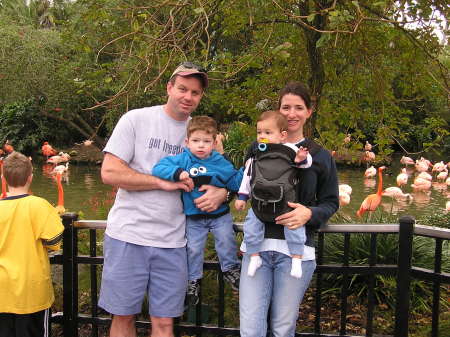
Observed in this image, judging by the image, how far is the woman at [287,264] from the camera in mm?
2352

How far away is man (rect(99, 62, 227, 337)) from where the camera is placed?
261cm

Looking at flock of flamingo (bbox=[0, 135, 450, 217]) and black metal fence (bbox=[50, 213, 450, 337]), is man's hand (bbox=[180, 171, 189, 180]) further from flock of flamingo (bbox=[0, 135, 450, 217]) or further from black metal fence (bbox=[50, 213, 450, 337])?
flock of flamingo (bbox=[0, 135, 450, 217])

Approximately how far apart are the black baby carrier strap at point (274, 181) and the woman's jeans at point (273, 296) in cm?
23

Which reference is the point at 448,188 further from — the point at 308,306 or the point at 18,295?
the point at 18,295

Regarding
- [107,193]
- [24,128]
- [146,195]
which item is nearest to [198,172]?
[146,195]

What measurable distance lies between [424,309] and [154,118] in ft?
9.33

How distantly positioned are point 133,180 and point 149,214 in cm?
20

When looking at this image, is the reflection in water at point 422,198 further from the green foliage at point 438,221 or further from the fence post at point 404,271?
the fence post at point 404,271

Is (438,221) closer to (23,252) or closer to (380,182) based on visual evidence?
(380,182)

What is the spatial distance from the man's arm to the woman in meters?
0.55

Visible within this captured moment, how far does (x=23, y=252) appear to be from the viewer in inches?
110

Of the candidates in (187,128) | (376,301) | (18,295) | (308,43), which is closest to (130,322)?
(18,295)

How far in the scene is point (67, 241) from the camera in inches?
121

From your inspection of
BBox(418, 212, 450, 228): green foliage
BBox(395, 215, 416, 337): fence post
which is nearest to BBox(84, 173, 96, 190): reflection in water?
BBox(418, 212, 450, 228): green foliage
